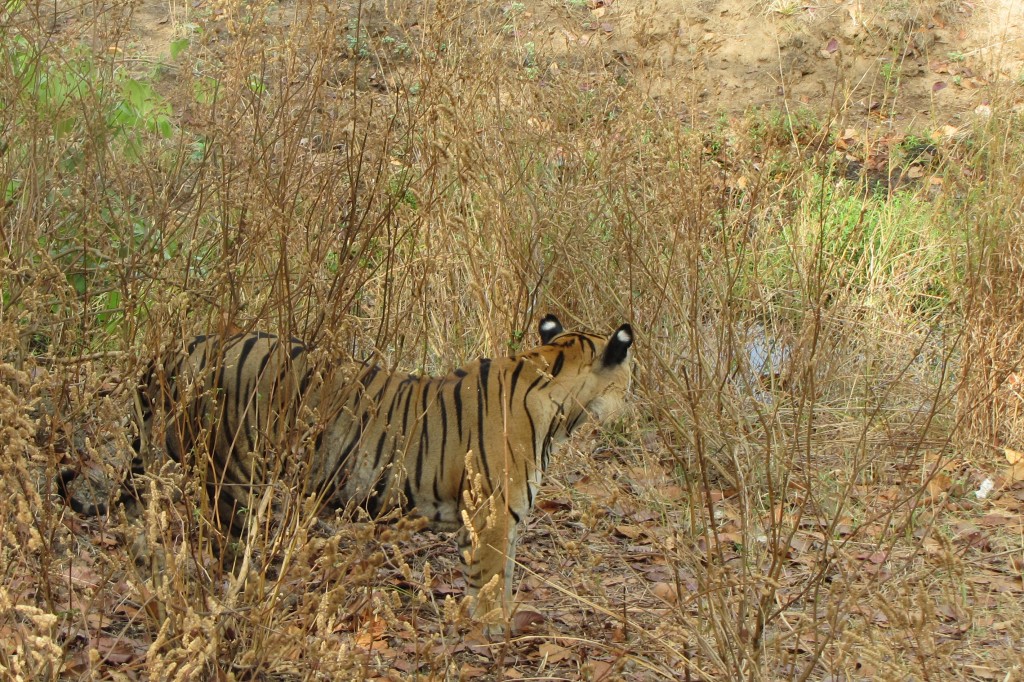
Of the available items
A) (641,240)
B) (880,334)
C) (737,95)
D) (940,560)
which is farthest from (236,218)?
(737,95)

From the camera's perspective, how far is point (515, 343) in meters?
5.16

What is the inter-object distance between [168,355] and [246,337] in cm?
55

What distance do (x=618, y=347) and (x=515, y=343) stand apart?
3.72 ft

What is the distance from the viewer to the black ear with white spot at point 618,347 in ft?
13.1

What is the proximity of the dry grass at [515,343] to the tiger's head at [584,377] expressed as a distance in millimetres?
159

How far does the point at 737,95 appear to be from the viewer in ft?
33.3

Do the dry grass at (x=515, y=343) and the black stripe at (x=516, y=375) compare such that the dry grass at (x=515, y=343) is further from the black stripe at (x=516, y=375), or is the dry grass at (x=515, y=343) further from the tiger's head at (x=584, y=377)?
the black stripe at (x=516, y=375)

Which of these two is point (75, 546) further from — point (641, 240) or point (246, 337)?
point (641, 240)

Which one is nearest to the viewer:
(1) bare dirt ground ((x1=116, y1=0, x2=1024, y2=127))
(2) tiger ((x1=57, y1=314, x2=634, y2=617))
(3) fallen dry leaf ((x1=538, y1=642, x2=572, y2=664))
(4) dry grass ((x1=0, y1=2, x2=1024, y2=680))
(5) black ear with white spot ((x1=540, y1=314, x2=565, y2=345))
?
(4) dry grass ((x1=0, y1=2, x2=1024, y2=680))

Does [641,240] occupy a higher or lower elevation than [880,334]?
higher

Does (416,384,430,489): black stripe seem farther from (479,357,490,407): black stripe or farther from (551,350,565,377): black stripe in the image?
(551,350,565,377): black stripe

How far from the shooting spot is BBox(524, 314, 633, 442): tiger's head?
413cm

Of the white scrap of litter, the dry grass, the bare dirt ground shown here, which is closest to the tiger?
the dry grass

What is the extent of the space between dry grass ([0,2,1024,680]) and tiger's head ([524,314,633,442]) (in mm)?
159
